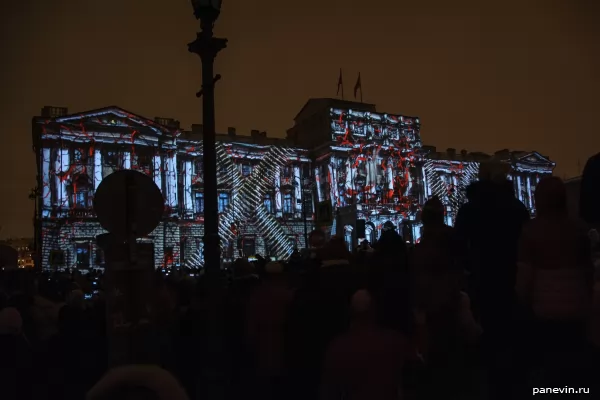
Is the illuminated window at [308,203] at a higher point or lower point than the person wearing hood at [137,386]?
higher

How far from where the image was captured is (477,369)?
5.82m

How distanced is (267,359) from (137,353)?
1.62m

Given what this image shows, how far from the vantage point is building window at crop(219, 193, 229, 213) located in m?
51.0

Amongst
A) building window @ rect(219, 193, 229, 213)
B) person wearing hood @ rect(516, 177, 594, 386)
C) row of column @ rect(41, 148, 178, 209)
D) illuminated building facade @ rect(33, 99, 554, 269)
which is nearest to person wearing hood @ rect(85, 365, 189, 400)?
person wearing hood @ rect(516, 177, 594, 386)

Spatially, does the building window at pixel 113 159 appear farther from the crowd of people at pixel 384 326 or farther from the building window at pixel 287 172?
the crowd of people at pixel 384 326

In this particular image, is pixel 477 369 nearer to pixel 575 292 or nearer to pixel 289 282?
pixel 575 292

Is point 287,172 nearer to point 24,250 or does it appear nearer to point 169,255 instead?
point 169,255

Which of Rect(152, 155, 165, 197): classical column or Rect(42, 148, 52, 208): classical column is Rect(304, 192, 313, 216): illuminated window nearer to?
Rect(152, 155, 165, 197): classical column

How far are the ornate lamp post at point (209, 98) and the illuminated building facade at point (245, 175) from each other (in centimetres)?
3252

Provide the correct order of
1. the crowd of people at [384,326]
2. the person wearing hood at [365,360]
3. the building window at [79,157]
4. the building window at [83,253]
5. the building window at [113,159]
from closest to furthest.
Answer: the person wearing hood at [365,360], the crowd of people at [384,326], the building window at [83,253], the building window at [79,157], the building window at [113,159]

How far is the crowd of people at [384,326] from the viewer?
4539mm

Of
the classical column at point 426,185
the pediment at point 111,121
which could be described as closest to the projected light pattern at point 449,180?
the classical column at point 426,185

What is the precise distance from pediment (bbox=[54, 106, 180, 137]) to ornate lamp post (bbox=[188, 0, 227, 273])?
124ft

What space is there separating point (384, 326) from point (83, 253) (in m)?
42.3
